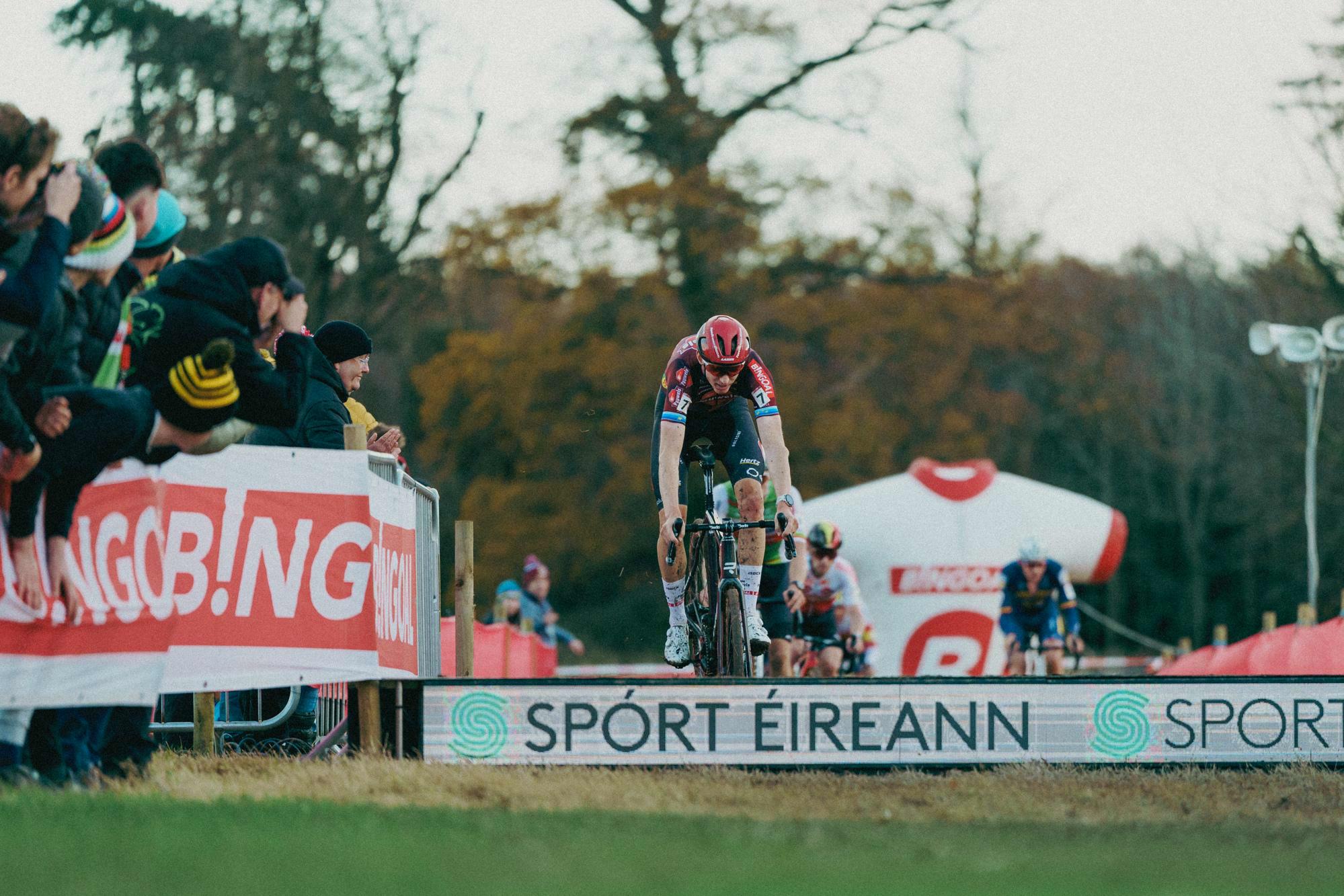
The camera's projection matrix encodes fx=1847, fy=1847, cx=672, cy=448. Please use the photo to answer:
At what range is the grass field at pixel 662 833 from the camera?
4707mm

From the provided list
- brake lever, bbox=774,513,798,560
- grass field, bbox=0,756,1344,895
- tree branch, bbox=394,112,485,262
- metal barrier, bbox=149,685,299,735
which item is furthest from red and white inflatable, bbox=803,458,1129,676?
grass field, bbox=0,756,1344,895

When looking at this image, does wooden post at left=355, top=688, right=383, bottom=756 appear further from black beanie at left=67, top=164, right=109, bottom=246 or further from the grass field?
black beanie at left=67, top=164, right=109, bottom=246

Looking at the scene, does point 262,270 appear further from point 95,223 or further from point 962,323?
point 962,323

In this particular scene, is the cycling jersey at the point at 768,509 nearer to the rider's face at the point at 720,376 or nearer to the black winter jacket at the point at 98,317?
the rider's face at the point at 720,376

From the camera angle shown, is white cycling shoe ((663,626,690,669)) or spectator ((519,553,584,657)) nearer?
white cycling shoe ((663,626,690,669))

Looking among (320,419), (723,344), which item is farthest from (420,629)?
(723,344)

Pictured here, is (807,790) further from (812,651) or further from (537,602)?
(537,602)

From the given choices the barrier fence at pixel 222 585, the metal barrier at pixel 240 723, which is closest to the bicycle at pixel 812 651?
the metal barrier at pixel 240 723

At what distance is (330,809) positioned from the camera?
6.02 meters

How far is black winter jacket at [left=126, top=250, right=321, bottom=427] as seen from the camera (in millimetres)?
6648

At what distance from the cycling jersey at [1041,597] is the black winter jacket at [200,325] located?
11.5 meters

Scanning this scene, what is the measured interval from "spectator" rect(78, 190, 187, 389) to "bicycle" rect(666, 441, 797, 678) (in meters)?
3.94

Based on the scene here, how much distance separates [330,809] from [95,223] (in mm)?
2123

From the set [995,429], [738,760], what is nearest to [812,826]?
[738,760]
